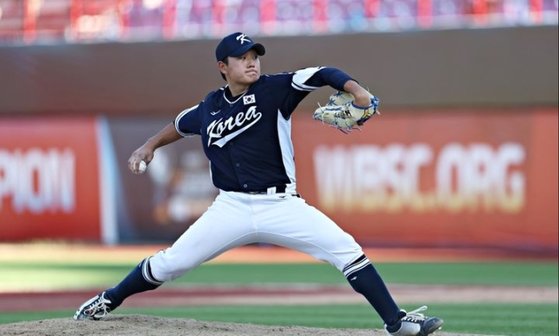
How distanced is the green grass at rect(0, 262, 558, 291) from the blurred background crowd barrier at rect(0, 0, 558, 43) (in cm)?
408

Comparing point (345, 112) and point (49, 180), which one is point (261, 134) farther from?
point (49, 180)

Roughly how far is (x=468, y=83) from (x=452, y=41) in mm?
669

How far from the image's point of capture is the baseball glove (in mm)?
5246

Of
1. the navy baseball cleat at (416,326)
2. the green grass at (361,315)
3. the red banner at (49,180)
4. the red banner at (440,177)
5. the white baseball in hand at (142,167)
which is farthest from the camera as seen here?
the red banner at (49,180)

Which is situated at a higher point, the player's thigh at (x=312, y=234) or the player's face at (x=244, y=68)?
the player's face at (x=244, y=68)

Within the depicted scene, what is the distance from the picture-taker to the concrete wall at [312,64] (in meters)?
15.4

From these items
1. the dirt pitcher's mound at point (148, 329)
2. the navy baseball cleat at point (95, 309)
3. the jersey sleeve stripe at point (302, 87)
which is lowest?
the dirt pitcher's mound at point (148, 329)

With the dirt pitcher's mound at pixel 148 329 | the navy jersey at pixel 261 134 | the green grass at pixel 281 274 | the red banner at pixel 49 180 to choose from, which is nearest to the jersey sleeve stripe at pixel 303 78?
the navy jersey at pixel 261 134

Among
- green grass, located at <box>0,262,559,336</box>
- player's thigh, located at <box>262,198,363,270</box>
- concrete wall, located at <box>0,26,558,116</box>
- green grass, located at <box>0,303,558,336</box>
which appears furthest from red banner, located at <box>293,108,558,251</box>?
player's thigh, located at <box>262,198,363,270</box>

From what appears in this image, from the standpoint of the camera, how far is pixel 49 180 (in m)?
17.3

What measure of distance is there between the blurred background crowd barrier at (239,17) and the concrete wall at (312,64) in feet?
0.58

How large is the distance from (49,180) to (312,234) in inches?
495

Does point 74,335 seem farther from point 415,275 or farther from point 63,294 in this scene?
point 415,275

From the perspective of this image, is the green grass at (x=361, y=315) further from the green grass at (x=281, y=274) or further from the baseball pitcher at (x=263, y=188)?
the green grass at (x=281, y=274)
